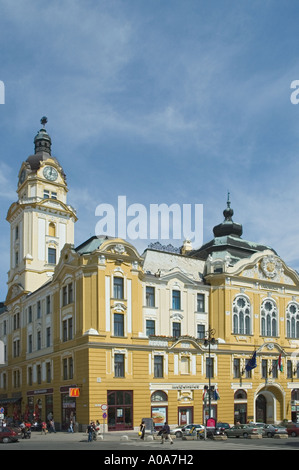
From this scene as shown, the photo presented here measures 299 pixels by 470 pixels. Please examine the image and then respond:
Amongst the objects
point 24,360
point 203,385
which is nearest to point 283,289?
point 203,385

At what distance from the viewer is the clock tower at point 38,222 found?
268 ft

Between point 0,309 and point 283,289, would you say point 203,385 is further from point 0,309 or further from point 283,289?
point 0,309

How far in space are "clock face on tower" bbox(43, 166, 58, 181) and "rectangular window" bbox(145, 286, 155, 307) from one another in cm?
3083

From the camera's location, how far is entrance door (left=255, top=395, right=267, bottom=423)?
66.3 meters

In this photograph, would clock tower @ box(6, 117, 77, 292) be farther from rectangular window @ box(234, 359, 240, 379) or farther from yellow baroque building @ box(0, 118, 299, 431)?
rectangular window @ box(234, 359, 240, 379)

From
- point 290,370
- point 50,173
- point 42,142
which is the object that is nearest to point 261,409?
point 290,370

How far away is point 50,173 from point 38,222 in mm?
7979

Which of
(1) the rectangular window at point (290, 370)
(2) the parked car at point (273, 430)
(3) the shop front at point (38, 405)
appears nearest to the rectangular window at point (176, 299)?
(1) the rectangular window at point (290, 370)

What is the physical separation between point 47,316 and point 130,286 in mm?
12935

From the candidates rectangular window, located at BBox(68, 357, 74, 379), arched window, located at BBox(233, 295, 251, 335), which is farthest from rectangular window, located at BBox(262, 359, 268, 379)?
rectangular window, located at BBox(68, 357, 74, 379)

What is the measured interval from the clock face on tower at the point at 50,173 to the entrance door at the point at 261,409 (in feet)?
138

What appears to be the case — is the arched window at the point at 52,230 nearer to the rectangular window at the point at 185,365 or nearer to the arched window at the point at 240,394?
the rectangular window at the point at 185,365

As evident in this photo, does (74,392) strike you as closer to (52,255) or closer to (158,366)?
(158,366)

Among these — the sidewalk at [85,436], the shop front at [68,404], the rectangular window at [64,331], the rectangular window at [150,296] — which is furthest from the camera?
the rectangular window at [150,296]
